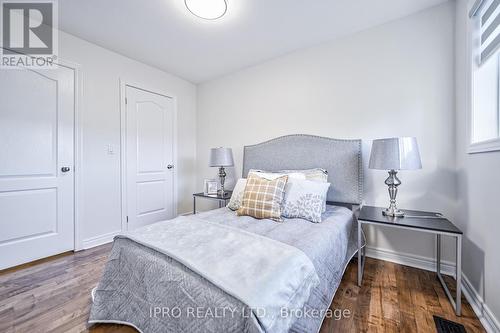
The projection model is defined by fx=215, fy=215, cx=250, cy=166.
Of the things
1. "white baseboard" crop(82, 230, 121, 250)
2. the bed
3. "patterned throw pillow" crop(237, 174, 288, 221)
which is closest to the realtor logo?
"white baseboard" crop(82, 230, 121, 250)

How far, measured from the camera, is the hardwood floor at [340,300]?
134cm

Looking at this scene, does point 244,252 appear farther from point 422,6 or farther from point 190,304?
point 422,6

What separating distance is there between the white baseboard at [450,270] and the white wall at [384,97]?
64 millimetres

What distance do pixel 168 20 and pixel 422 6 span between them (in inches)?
94.5

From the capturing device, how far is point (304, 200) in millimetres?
1883

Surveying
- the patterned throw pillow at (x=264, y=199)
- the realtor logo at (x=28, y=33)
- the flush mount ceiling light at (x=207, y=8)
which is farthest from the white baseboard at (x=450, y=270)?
the realtor logo at (x=28, y=33)

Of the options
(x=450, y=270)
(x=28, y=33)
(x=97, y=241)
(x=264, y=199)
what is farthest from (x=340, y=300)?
(x=28, y=33)

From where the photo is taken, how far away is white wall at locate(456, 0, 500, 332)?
4.18 feet

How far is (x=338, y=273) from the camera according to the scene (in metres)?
1.56

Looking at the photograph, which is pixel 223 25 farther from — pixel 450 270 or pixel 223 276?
pixel 450 270

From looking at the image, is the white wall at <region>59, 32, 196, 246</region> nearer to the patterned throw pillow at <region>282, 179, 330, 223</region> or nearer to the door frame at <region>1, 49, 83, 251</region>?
the door frame at <region>1, 49, 83, 251</region>

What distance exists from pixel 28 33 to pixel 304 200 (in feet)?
10.4

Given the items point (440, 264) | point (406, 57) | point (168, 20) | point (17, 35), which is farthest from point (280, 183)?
point (17, 35)

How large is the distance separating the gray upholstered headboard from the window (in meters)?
0.87
